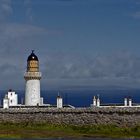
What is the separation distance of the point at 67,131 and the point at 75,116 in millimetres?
2084

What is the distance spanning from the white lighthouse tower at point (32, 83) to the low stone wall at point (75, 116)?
3926mm

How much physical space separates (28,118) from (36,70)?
310 inches

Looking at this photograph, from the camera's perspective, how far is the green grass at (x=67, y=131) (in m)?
52.6

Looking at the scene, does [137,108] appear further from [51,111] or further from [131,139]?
[51,111]

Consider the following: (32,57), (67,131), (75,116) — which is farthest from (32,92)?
(67,131)

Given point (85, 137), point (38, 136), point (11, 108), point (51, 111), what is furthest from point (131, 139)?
point (11, 108)

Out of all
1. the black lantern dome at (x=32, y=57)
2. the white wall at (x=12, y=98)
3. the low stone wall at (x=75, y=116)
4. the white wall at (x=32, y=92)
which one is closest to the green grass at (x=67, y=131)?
the low stone wall at (x=75, y=116)

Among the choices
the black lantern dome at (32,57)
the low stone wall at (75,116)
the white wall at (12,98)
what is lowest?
the low stone wall at (75,116)

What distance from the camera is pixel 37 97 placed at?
6662 cm

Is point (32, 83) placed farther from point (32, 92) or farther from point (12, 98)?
point (12, 98)

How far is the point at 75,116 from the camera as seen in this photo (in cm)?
5734

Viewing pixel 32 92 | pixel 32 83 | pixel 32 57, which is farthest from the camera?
pixel 32 57

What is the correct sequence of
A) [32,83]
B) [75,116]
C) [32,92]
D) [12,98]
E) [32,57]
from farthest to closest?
[12,98], [32,57], [32,83], [32,92], [75,116]

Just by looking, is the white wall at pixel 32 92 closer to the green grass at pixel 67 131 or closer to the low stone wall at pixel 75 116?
the low stone wall at pixel 75 116
